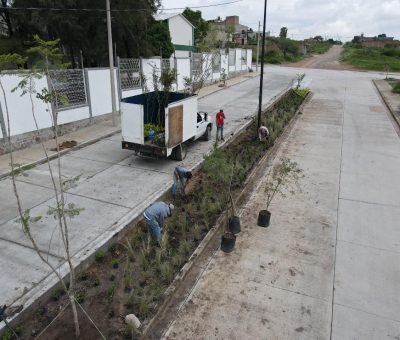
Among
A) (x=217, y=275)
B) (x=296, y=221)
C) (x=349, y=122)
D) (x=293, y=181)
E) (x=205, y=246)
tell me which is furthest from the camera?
(x=349, y=122)

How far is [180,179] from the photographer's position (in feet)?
32.1

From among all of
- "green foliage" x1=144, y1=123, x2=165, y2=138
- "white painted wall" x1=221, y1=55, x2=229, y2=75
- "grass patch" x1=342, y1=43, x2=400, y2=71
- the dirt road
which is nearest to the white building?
"white painted wall" x1=221, y1=55, x2=229, y2=75

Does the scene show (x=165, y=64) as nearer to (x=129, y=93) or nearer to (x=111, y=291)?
(x=129, y=93)

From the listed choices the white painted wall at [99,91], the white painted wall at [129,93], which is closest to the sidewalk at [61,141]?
the white painted wall at [99,91]

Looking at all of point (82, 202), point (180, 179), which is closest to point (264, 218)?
point (180, 179)

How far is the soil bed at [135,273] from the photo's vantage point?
5.68 m

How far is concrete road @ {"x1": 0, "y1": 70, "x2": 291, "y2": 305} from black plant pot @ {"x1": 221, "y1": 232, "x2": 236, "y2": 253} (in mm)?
2465

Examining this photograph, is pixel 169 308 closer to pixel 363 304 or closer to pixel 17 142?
pixel 363 304

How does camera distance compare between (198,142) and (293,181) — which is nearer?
(293,181)

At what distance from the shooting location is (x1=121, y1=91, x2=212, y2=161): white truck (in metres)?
11.5

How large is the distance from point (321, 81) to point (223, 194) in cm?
3214

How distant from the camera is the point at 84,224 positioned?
8.40 metres

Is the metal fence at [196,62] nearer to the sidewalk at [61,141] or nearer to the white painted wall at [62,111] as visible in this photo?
the white painted wall at [62,111]

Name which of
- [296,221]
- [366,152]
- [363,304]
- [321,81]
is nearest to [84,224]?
[296,221]
